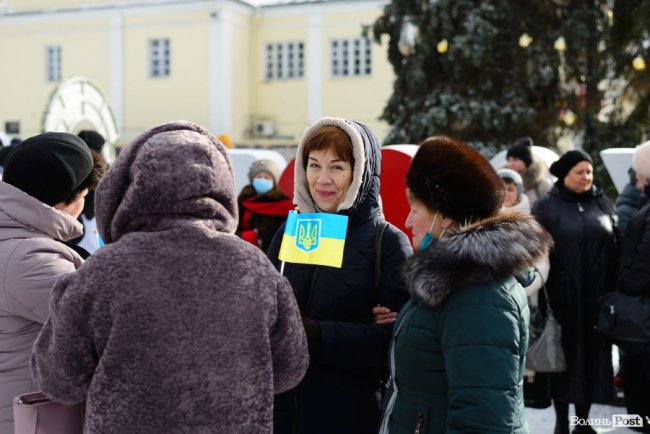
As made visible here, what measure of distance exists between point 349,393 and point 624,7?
45.4ft

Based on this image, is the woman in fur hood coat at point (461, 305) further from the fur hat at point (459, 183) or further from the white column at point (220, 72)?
the white column at point (220, 72)

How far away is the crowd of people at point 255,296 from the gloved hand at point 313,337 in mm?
10

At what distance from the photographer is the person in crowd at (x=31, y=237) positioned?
8.09 ft

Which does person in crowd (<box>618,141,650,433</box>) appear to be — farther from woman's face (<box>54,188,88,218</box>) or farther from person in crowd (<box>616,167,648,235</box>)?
woman's face (<box>54,188,88,218</box>)

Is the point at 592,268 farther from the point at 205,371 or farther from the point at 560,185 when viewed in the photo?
the point at 205,371

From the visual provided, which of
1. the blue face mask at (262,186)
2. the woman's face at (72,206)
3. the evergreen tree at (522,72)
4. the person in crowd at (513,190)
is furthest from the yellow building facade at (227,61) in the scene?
the woman's face at (72,206)

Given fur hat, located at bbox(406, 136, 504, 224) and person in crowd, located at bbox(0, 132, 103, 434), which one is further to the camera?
person in crowd, located at bbox(0, 132, 103, 434)

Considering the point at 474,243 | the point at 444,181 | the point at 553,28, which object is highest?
the point at 553,28

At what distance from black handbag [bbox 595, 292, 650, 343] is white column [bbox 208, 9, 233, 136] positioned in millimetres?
23883

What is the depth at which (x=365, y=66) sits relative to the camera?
28.6 metres

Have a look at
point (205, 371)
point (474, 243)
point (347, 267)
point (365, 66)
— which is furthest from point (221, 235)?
point (365, 66)

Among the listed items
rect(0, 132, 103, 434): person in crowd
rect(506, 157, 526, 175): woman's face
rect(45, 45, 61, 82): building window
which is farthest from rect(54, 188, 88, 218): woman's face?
rect(45, 45, 61, 82): building window

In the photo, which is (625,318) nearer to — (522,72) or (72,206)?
A: (72,206)

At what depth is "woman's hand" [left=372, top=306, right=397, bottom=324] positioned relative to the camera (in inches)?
106
